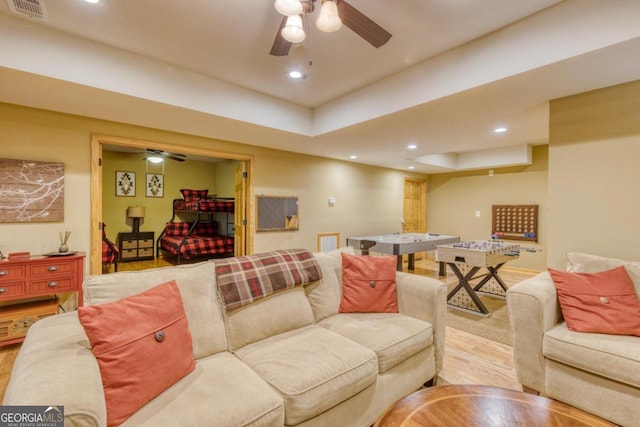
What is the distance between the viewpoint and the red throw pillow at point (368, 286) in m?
2.19

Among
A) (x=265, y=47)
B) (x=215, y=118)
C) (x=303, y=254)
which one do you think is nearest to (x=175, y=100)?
(x=215, y=118)

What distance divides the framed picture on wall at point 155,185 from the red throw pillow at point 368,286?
6251mm

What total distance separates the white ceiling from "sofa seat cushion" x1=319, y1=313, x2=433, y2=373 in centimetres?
195

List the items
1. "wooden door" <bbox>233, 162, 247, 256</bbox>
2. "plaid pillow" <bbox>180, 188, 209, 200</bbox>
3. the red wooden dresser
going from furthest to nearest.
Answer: "plaid pillow" <bbox>180, 188, 209, 200</bbox>, "wooden door" <bbox>233, 162, 247, 256</bbox>, the red wooden dresser

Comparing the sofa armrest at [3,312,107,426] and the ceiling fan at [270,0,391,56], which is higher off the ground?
the ceiling fan at [270,0,391,56]

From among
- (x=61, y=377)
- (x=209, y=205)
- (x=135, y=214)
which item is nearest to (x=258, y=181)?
(x=209, y=205)

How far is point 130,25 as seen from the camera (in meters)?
2.20

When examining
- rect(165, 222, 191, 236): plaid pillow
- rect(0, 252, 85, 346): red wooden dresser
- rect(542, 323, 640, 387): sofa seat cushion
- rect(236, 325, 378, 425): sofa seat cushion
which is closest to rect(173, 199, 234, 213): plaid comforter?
rect(165, 222, 191, 236): plaid pillow

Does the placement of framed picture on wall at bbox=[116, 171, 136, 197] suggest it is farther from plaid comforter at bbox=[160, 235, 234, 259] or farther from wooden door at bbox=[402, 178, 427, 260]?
wooden door at bbox=[402, 178, 427, 260]

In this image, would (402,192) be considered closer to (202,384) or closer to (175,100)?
(175,100)

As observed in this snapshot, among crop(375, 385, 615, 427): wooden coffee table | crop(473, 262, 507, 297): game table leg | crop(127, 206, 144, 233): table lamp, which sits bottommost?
crop(473, 262, 507, 297): game table leg

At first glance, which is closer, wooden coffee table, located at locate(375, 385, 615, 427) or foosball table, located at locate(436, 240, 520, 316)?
wooden coffee table, located at locate(375, 385, 615, 427)

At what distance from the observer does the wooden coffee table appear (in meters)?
1.10

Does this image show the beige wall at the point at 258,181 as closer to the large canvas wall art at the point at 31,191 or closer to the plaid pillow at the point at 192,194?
the large canvas wall art at the point at 31,191
